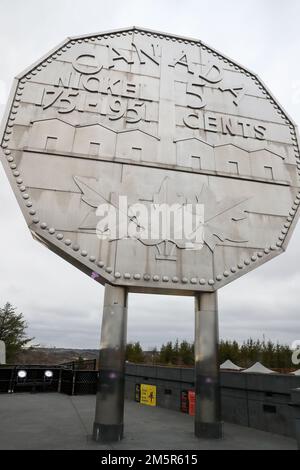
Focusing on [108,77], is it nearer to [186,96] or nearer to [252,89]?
[186,96]

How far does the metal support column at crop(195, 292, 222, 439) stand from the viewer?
801cm

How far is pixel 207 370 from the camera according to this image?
328 inches

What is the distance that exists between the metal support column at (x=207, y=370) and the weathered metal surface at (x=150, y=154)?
0.58 m

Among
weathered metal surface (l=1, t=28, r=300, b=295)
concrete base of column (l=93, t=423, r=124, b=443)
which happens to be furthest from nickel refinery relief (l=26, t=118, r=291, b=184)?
concrete base of column (l=93, t=423, r=124, b=443)

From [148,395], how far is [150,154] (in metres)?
12.0

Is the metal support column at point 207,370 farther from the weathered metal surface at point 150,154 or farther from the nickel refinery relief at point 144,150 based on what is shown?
the nickel refinery relief at point 144,150

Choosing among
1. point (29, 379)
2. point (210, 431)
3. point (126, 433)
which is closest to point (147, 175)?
point (210, 431)

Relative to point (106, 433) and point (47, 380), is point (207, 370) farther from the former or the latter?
point (47, 380)

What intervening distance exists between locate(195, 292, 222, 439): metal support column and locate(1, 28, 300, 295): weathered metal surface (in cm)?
58

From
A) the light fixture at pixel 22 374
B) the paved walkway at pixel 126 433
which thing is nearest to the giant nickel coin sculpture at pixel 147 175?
the paved walkway at pixel 126 433
